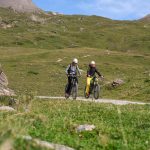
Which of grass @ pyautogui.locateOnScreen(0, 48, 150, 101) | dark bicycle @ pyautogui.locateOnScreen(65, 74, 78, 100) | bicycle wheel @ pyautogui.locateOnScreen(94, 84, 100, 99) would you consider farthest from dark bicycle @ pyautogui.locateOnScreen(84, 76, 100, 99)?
grass @ pyautogui.locateOnScreen(0, 48, 150, 101)

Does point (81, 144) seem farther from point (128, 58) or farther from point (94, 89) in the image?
point (128, 58)

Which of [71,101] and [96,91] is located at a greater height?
[71,101]

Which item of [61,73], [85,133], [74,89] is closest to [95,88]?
[74,89]

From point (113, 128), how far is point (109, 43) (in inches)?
5604

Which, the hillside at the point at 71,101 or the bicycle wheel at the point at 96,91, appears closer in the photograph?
the hillside at the point at 71,101

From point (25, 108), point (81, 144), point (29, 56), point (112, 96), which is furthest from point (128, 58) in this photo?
point (81, 144)

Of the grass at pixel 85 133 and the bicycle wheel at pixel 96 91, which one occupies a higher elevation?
the grass at pixel 85 133

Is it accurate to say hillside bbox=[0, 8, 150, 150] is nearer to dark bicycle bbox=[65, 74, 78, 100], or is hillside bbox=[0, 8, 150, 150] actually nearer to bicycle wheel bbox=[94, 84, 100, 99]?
dark bicycle bbox=[65, 74, 78, 100]

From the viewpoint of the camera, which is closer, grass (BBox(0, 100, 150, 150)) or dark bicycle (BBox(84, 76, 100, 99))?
grass (BBox(0, 100, 150, 150))

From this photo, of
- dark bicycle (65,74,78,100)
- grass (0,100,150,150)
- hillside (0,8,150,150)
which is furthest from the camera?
dark bicycle (65,74,78,100)

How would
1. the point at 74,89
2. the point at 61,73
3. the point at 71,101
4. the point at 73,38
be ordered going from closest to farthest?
the point at 71,101 → the point at 74,89 → the point at 61,73 → the point at 73,38

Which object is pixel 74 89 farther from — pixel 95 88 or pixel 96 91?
pixel 96 91

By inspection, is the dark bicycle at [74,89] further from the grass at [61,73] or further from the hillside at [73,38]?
the hillside at [73,38]

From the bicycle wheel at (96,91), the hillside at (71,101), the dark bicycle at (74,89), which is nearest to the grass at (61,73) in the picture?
the hillside at (71,101)
